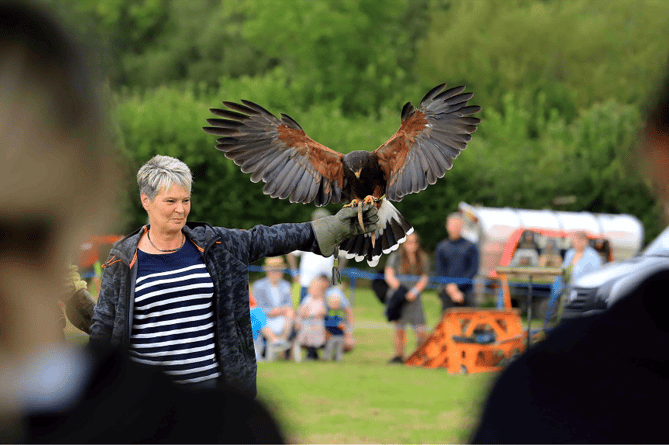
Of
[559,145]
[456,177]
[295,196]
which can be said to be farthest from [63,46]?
[559,145]

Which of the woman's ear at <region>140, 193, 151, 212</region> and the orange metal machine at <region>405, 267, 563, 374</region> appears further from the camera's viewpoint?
the orange metal machine at <region>405, 267, 563, 374</region>

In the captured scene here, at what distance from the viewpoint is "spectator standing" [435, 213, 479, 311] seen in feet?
32.0

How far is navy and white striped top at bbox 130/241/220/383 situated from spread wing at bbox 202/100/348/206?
0.49 metres

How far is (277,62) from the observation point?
3662 centimetres

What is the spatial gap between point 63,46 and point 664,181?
0.96m

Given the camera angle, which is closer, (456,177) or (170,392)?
(170,392)

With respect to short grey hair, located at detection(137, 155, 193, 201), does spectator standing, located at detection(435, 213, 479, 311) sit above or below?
below

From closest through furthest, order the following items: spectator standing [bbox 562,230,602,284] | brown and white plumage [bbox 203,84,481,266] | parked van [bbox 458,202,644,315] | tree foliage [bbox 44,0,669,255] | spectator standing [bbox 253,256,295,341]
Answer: brown and white plumage [bbox 203,84,481,266] → spectator standing [bbox 562,230,602,284] → spectator standing [bbox 253,256,295,341] → parked van [bbox 458,202,644,315] → tree foliage [bbox 44,0,669,255]

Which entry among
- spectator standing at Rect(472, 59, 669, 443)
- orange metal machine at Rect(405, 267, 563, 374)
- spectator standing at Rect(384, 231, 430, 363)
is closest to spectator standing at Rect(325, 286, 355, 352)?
spectator standing at Rect(384, 231, 430, 363)

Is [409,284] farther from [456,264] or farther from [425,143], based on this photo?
[425,143]

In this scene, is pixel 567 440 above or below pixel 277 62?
below

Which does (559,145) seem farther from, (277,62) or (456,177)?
(277,62)

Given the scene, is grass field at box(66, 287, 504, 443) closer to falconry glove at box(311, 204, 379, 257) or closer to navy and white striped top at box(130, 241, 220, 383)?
navy and white striped top at box(130, 241, 220, 383)

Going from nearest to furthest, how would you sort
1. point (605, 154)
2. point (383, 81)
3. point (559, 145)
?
1. point (605, 154)
2. point (559, 145)
3. point (383, 81)
